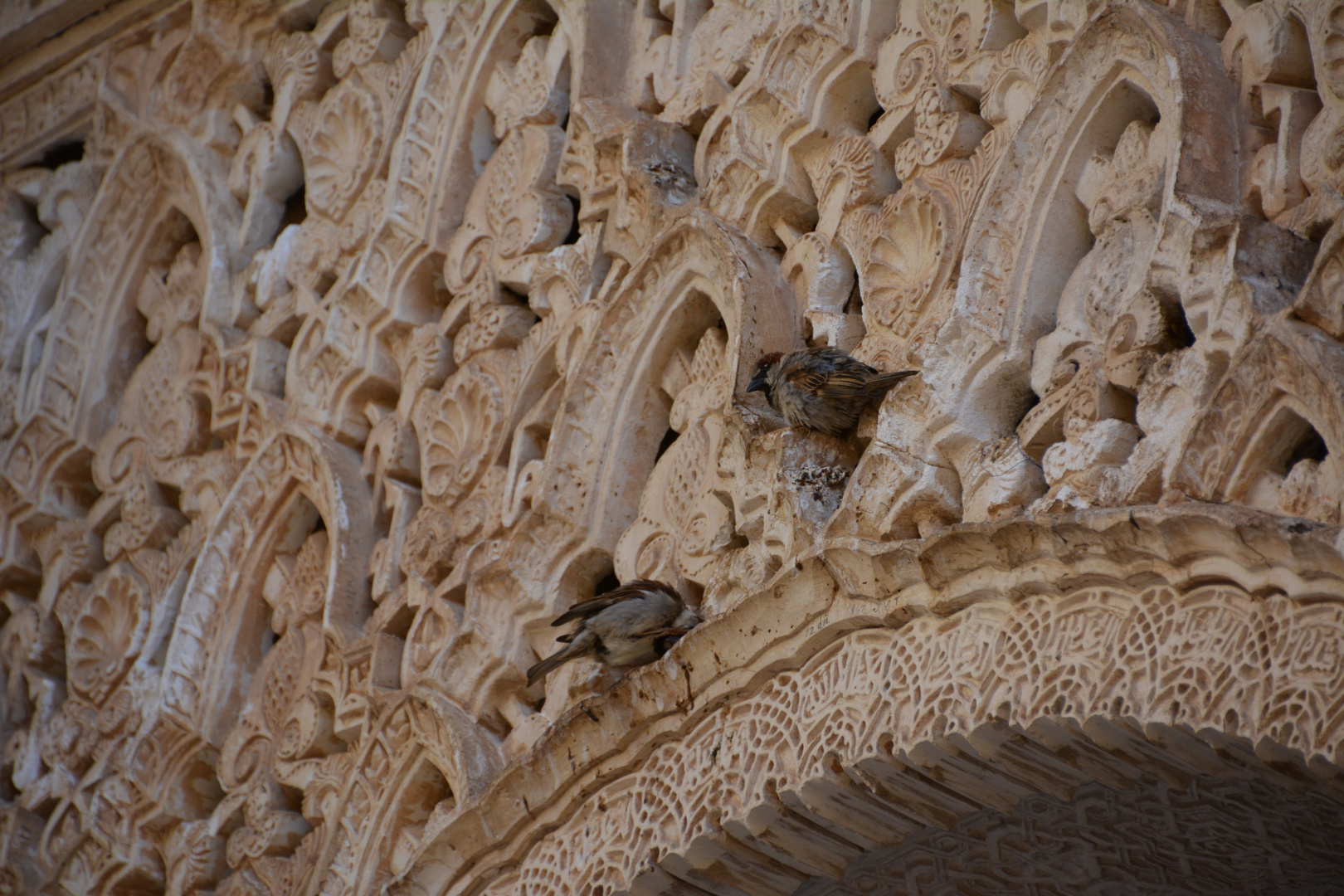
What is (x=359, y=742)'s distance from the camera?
9.01 ft

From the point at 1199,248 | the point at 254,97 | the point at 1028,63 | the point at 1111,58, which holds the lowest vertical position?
the point at 1199,248

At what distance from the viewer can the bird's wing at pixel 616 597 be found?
7.39 feet

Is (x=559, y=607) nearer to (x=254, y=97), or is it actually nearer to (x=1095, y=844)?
(x=1095, y=844)

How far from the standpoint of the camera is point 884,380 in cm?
206

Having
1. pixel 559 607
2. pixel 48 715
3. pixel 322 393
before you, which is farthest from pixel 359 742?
pixel 48 715

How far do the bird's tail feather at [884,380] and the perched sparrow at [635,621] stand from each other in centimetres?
42

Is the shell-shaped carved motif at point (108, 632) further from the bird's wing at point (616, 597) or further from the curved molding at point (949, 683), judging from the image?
the bird's wing at point (616, 597)

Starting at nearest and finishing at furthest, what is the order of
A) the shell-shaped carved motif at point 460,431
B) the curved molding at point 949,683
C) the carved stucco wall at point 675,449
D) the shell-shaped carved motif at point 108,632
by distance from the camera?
the curved molding at point 949,683, the carved stucco wall at point 675,449, the shell-shaped carved motif at point 460,431, the shell-shaped carved motif at point 108,632

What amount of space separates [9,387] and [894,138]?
2614 millimetres

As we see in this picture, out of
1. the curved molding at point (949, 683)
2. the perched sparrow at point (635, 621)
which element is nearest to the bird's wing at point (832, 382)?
the curved molding at point (949, 683)

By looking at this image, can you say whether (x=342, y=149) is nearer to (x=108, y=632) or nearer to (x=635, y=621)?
(x=108, y=632)

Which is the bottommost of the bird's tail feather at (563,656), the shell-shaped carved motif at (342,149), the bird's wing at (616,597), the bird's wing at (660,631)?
the bird's wing at (660,631)

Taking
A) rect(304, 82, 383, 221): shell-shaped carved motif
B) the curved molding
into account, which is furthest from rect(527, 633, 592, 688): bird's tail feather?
rect(304, 82, 383, 221): shell-shaped carved motif

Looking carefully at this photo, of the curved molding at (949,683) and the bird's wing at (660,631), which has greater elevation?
the bird's wing at (660,631)
